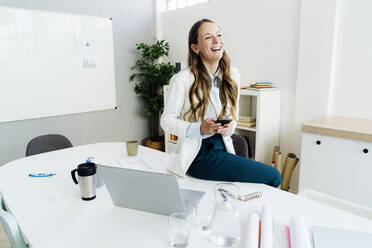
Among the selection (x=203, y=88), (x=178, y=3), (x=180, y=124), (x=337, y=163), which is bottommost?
(x=337, y=163)

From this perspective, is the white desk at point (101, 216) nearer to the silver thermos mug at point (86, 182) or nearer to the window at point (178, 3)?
the silver thermos mug at point (86, 182)

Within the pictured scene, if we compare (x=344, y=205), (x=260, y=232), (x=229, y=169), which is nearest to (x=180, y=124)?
(x=229, y=169)

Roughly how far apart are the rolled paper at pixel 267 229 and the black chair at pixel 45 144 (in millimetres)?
1839

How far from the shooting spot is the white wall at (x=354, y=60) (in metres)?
2.33

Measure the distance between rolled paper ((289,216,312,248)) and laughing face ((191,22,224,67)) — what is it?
37.1 inches

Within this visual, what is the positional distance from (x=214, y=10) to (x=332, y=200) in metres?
2.83

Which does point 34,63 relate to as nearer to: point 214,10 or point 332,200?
point 214,10

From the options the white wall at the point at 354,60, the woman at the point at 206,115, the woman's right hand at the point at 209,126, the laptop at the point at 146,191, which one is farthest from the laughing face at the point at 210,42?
the white wall at the point at 354,60

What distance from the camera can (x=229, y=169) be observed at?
1.35 meters

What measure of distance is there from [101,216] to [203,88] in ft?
2.74

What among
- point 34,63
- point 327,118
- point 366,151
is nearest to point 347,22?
point 327,118

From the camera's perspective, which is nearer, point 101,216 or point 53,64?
point 101,216

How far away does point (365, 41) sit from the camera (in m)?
2.33

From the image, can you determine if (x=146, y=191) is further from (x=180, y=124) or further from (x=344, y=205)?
(x=344, y=205)
